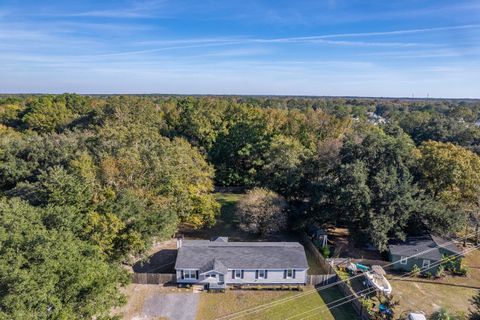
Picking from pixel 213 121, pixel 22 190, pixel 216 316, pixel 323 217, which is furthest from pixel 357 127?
pixel 22 190

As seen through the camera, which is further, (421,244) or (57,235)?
(421,244)

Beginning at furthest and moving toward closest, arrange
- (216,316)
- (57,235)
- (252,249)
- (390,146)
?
(390,146) → (252,249) → (216,316) → (57,235)

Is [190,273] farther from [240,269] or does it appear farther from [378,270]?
[378,270]

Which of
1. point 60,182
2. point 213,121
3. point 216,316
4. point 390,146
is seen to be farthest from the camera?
point 213,121

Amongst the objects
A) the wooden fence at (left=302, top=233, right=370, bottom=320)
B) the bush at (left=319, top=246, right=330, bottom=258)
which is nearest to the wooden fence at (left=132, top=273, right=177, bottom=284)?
the wooden fence at (left=302, top=233, right=370, bottom=320)

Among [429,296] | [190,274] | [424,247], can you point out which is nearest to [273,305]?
[190,274]

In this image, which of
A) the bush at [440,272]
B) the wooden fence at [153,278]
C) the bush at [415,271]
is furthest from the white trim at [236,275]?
the bush at [440,272]

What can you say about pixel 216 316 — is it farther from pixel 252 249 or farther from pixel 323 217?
pixel 323 217
